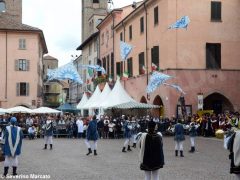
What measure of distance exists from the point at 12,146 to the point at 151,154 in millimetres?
5112

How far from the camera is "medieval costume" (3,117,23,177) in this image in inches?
559

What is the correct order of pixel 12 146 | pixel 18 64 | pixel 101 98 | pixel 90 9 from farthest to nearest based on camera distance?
pixel 90 9 → pixel 18 64 → pixel 101 98 → pixel 12 146

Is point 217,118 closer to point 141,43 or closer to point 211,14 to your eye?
point 211,14

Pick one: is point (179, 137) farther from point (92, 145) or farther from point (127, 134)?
point (92, 145)

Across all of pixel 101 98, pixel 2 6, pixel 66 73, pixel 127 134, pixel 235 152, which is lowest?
pixel 127 134

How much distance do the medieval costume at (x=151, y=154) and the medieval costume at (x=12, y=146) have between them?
4858 mm

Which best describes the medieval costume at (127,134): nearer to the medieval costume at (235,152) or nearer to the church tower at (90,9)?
the medieval costume at (235,152)

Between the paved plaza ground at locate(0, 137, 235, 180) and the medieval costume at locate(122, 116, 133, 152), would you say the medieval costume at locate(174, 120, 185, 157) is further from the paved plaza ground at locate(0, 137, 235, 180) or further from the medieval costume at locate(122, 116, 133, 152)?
the medieval costume at locate(122, 116, 133, 152)

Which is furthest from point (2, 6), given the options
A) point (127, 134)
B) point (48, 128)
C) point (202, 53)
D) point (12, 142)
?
point (12, 142)

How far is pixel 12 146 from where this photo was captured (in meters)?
14.2

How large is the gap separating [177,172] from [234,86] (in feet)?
77.0

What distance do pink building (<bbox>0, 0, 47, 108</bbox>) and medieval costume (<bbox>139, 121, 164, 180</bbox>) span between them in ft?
158

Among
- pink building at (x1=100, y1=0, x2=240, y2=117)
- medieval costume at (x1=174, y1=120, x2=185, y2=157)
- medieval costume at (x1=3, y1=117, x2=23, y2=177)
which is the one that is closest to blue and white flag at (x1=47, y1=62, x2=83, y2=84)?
pink building at (x1=100, y1=0, x2=240, y2=117)

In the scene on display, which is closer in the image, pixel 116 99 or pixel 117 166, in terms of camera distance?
pixel 117 166
